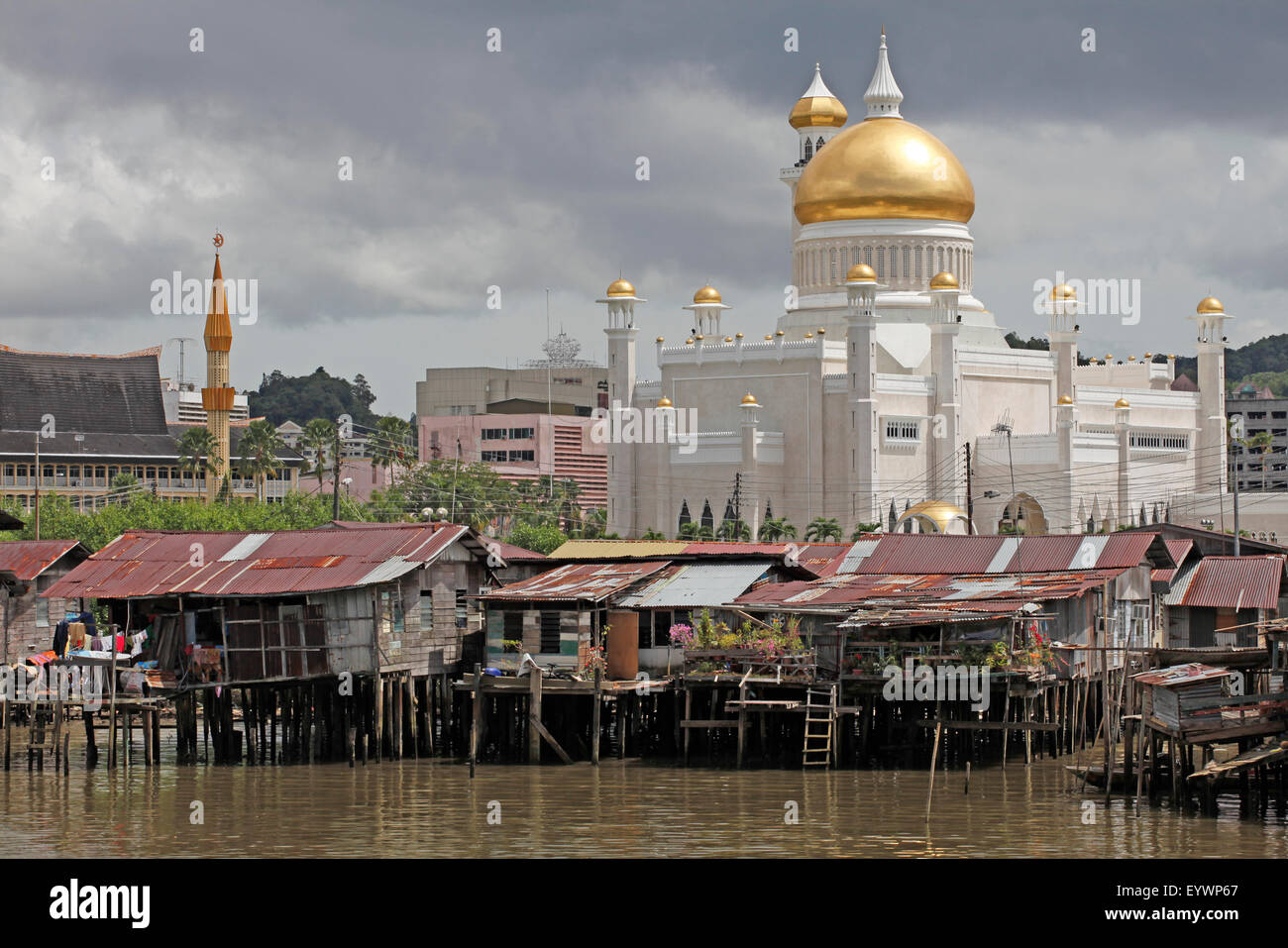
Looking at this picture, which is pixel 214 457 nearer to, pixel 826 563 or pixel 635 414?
pixel 635 414

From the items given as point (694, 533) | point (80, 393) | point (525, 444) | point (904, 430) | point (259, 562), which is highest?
point (80, 393)

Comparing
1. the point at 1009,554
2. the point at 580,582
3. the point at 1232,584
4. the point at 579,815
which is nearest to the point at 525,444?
the point at 1009,554

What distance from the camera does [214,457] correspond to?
4348 inches

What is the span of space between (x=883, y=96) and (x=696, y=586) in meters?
54.4

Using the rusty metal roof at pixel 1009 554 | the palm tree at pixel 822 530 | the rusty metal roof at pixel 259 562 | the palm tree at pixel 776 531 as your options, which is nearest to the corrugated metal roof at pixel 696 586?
the rusty metal roof at pixel 1009 554

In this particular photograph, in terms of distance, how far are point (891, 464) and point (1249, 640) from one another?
43165mm

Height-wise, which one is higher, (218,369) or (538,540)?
(218,369)

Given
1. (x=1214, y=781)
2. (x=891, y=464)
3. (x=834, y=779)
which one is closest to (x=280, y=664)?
(x=834, y=779)

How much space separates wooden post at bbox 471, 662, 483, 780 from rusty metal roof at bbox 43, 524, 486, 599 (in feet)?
7.67

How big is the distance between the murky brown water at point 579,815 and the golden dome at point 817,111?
6561cm

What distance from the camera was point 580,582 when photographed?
143 feet

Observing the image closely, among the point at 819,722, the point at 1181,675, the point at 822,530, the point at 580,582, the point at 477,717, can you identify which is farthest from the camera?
the point at 822,530

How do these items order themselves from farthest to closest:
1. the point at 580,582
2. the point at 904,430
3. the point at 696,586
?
the point at 904,430, the point at 580,582, the point at 696,586

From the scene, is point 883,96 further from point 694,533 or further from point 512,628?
point 512,628
